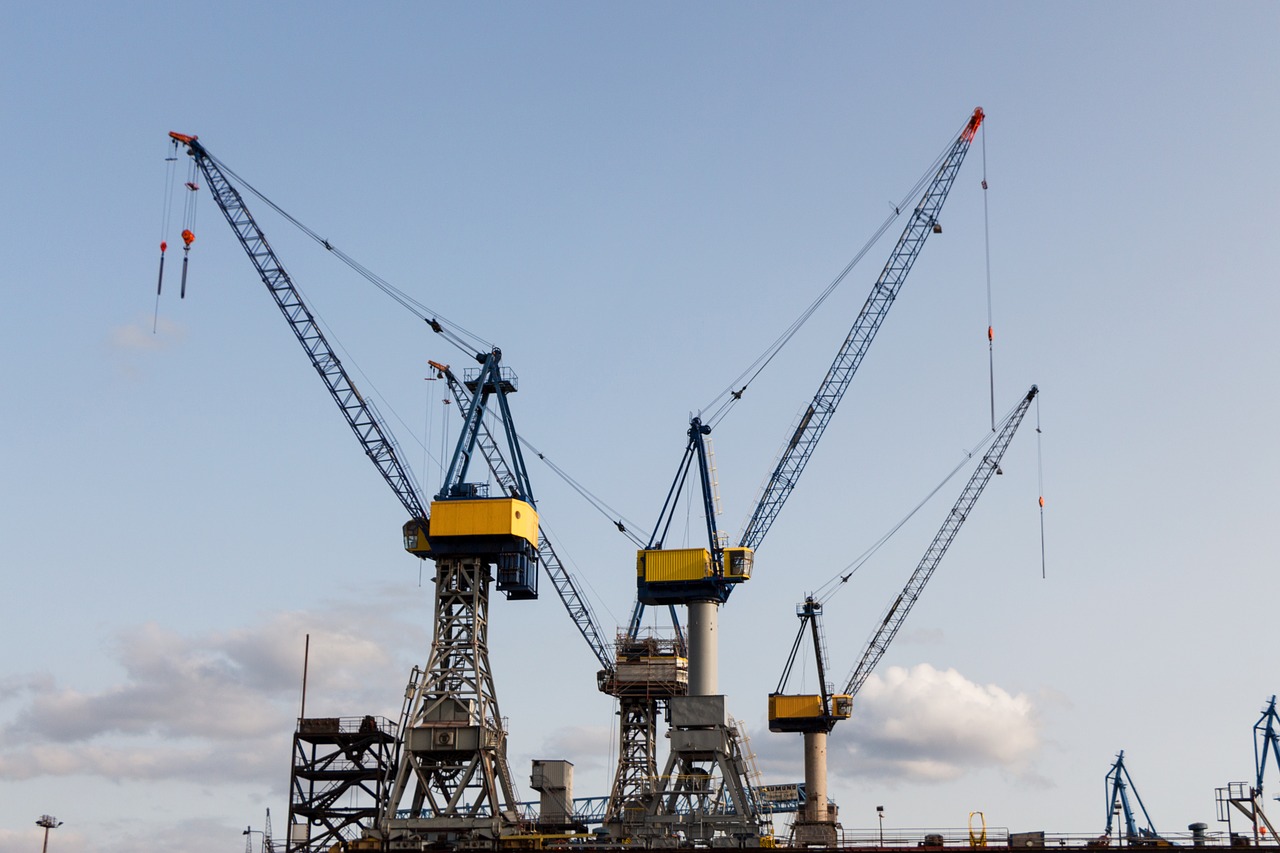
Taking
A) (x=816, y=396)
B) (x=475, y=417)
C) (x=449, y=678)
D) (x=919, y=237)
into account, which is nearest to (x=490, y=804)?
(x=449, y=678)

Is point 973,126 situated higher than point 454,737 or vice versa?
point 973,126

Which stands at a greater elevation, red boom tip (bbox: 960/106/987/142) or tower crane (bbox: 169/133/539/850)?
red boom tip (bbox: 960/106/987/142)

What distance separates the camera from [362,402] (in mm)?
142250

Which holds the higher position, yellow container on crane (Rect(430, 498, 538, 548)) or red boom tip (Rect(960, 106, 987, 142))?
red boom tip (Rect(960, 106, 987, 142))

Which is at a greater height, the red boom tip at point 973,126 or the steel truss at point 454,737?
the red boom tip at point 973,126

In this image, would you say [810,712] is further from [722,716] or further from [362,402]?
[362,402]

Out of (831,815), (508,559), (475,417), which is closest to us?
(508,559)

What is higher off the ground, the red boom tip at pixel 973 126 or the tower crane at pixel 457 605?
the red boom tip at pixel 973 126

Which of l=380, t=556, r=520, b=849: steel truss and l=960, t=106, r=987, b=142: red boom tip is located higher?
l=960, t=106, r=987, b=142: red boom tip

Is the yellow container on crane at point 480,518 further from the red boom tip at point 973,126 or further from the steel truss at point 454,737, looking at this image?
the red boom tip at point 973,126

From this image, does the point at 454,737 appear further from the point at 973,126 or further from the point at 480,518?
the point at 973,126

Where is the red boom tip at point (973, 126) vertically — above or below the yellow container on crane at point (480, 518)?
above

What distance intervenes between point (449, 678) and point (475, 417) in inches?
1056

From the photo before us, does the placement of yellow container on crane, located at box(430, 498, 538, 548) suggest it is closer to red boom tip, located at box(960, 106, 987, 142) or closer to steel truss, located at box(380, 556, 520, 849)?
steel truss, located at box(380, 556, 520, 849)
